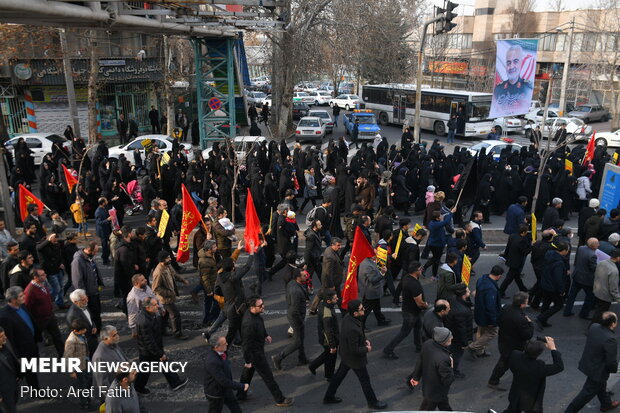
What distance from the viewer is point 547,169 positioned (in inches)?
570

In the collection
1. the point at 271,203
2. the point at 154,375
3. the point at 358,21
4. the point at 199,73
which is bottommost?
the point at 154,375

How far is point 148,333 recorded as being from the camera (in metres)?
6.33

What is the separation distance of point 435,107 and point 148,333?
25.0m

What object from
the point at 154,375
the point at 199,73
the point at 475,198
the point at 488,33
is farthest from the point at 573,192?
the point at 488,33

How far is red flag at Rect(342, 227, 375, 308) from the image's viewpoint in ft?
25.4

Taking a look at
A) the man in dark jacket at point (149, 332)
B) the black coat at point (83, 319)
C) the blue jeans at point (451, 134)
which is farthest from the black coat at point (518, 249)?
the blue jeans at point (451, 134)

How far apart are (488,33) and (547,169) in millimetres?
45055

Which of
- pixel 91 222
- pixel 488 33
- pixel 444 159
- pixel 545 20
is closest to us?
pixel 91 222

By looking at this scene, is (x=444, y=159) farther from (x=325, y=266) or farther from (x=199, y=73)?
(x=199, y=73)

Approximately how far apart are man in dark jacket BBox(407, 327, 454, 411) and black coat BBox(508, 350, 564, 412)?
0.68 meters

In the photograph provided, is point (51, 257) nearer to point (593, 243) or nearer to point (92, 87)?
point (593, 243)

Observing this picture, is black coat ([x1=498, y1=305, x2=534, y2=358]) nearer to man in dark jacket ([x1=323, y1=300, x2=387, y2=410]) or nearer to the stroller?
man in dark jacket ([x1=323, y1=300, x2=387, y2=410])

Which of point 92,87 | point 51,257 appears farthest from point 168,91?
point 51,257

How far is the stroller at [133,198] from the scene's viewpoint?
571 inches
